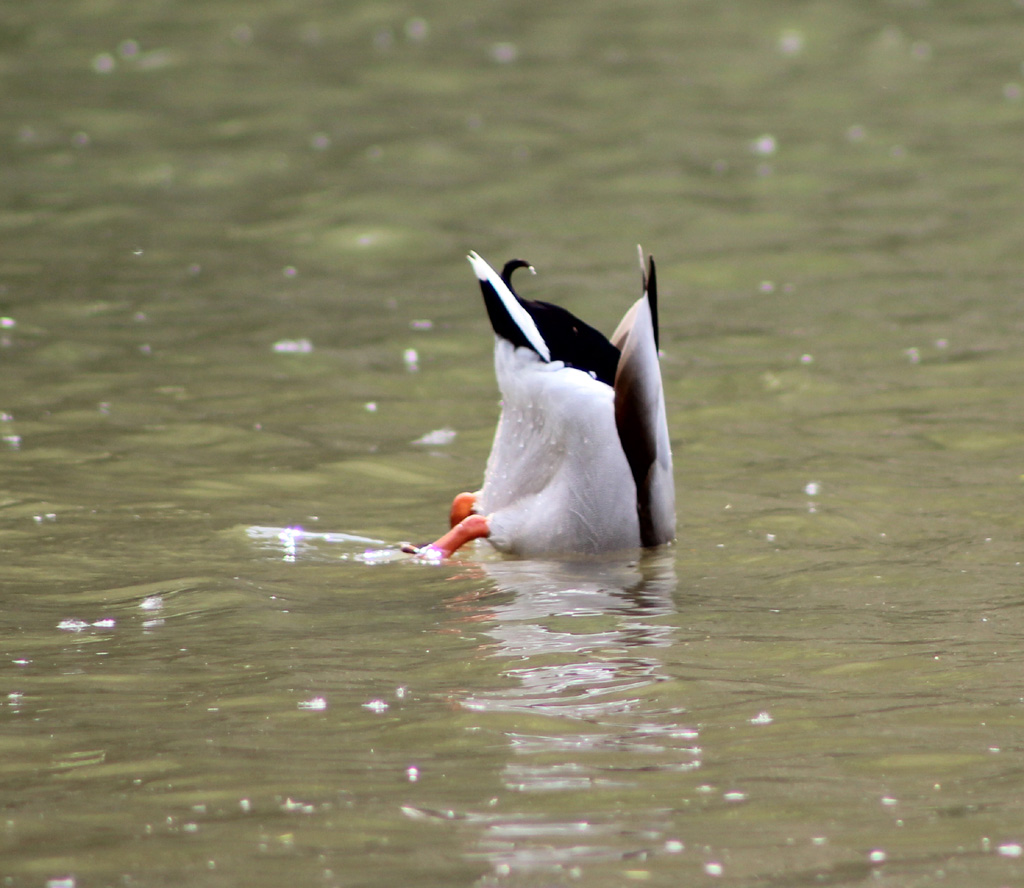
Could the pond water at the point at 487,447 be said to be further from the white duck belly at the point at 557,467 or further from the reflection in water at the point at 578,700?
the white duck belly at the point at 557,467

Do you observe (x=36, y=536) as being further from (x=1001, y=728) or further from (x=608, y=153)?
(x=608, y=153)

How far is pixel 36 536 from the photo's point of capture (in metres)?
5.85

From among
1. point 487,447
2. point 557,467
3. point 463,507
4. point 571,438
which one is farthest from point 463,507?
point 487,447

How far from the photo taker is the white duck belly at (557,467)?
557cm

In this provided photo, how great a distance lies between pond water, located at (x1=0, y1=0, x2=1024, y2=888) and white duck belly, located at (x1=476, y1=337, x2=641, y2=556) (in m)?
0.14

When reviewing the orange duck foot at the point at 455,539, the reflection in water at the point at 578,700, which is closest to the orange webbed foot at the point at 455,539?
the orange duck foot at the point at 455,539

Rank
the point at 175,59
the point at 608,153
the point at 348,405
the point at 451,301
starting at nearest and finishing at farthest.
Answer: the point at 348,405
the point at 451,301
the point at 608,153
the point at 175,59

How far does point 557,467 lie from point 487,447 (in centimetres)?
171

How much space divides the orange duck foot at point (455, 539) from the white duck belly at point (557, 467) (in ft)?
0.25

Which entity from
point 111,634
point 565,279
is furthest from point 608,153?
point 111,634

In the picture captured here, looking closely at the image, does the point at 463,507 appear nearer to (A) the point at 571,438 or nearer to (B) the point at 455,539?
(B) the point at 455,539

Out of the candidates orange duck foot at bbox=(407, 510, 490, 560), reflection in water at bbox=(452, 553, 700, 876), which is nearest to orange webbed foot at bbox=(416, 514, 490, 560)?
orange duck foot at bbox=(407, 510, 490, 560)

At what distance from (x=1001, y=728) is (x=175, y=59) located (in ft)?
45.6

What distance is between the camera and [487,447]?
24.3 feet
